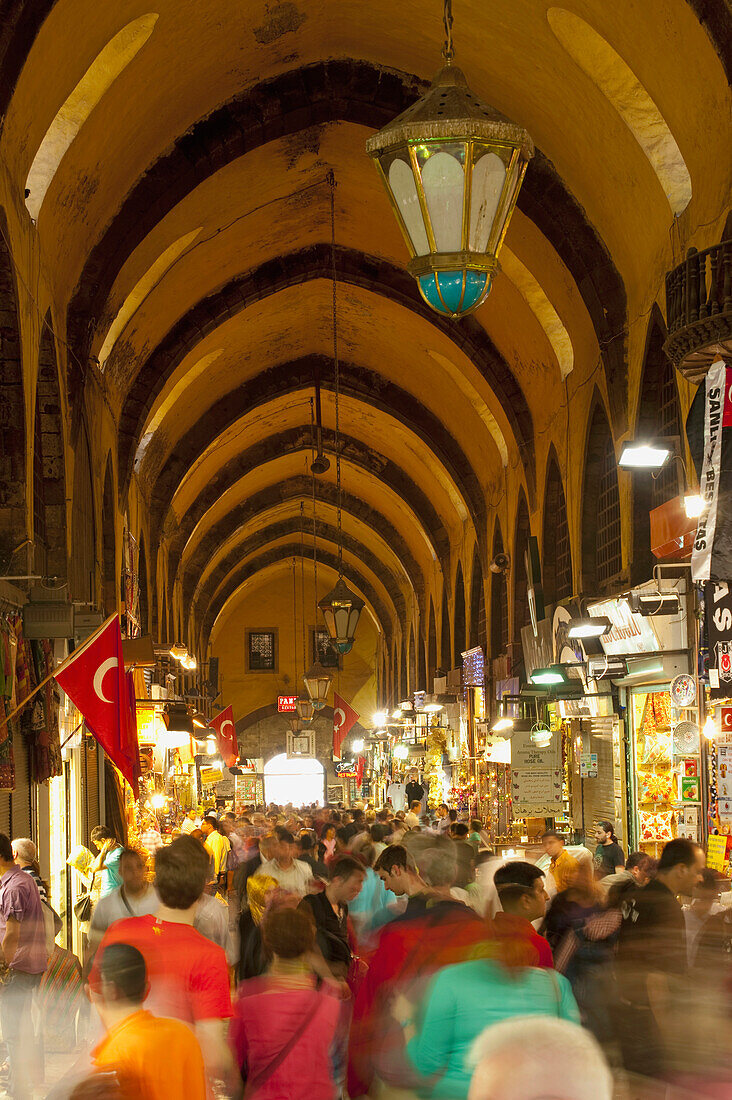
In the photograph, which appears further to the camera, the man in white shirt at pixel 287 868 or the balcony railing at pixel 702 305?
the man in white shirt at pixel 287 868

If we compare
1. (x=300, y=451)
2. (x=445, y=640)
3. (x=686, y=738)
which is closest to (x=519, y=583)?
(x=445, y=640)

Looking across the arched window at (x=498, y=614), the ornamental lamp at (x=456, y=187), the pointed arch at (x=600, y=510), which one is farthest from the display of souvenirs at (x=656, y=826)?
the ornamental lamp at (x=456, y=187)

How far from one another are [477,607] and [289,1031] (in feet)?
60.1

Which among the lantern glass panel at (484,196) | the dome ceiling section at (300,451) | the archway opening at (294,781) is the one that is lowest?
the archway opening at (294,781)

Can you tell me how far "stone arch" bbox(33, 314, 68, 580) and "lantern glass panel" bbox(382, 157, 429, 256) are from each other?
20.2ft

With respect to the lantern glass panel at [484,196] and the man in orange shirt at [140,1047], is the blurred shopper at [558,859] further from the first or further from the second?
Result: the man in orange shirt at [140,1047]

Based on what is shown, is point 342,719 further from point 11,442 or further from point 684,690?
point 11,442

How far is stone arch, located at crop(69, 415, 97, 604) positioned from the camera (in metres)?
12.3

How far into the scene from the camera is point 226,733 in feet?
98.5

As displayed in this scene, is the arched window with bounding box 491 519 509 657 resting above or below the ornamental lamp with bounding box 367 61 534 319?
below

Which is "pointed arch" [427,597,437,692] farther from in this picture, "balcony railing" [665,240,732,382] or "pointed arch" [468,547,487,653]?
"balcony railing" [665,240,732,382]

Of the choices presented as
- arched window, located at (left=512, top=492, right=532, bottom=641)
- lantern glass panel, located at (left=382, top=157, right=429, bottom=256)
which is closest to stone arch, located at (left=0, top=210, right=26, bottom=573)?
lantern glass panel, located at (left=382, top=157, right=429, bottom=256)

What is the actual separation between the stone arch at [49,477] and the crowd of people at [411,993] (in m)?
4.51

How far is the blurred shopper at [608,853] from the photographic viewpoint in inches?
424
